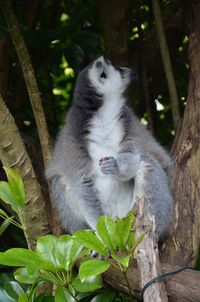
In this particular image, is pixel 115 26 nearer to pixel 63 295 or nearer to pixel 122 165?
pixel 122 165

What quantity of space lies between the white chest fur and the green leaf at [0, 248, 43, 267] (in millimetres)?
1599

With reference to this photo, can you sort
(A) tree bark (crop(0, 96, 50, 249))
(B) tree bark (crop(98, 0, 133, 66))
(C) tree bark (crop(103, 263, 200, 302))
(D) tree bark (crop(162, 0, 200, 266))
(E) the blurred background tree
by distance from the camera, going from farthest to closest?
1. (B) tree bark (crop(98, 0, 133, 66))
2. (E) the blurred background tree
3. (D) tree bark (crop(162, 0, 200, 266))
4. (A) tree bark (crop(0, 96, 50, 249))
5. (C) tree bark (crop(103, 263, 200, 302))

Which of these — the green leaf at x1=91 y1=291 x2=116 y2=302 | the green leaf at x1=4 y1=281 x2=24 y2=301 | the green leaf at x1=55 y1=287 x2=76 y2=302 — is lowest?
the green leaf at x1=91 y1=291 x2=116 y2=302

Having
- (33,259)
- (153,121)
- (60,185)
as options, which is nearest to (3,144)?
(60,185)

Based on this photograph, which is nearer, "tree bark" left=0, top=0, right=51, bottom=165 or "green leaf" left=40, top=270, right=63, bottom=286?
"green leaf" left=40, top=270, right=63, bottom=286

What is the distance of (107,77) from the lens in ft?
15.8

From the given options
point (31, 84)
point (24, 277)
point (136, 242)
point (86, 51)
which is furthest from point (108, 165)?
point (86, 51)

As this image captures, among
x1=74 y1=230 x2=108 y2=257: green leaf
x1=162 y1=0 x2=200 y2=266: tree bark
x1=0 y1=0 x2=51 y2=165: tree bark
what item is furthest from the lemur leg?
x1=74 y1=230 x2=108 y2=257: green leaf

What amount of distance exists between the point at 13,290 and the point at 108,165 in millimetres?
1077

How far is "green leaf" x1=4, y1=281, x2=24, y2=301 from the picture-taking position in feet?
12.8

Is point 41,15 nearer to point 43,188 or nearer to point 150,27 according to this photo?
point 150,27

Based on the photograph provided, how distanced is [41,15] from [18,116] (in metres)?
1.21

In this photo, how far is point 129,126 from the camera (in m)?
4.79

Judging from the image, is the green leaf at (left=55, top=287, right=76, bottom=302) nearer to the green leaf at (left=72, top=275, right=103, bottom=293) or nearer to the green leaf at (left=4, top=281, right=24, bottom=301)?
the green leaf at (left=72, top=275, right=103, bottom=293)
